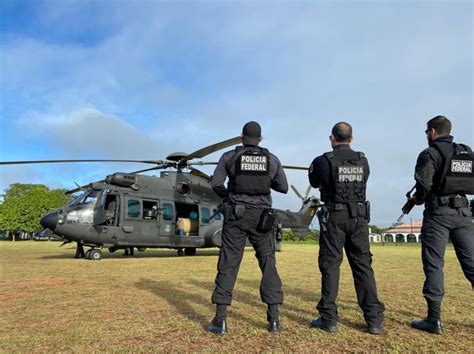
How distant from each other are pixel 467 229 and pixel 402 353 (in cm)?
157

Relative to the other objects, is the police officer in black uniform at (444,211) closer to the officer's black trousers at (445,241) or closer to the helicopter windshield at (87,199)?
the officer's black trousers at (445,241)

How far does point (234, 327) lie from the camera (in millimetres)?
3822

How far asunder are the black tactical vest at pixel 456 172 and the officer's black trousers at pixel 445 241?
20 cm

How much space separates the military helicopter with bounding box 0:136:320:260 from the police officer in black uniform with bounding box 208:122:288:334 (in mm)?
6916

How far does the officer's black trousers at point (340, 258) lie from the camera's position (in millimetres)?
3711

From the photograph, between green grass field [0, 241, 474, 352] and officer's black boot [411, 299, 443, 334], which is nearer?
green grass field [0, 241, 474, 352]

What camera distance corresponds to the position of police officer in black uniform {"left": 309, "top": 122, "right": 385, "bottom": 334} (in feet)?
12.2

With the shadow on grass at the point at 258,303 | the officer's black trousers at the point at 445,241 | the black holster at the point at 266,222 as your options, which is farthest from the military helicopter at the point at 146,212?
the officer's black trousers at the point at 445,241

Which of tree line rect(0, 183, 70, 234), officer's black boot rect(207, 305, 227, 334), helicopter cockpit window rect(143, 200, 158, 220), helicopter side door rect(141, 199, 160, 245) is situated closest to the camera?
officer's black boot rect(207, 305, 227, 334)

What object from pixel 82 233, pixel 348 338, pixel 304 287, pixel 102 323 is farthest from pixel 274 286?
pixel 82 233

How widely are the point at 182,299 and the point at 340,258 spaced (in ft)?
8.30

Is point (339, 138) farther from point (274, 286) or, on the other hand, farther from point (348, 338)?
point (348, 338)

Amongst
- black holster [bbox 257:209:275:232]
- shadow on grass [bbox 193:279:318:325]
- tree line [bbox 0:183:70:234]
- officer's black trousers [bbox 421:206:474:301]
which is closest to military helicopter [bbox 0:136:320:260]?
shadow on grass [bbox 193:279:318:325]

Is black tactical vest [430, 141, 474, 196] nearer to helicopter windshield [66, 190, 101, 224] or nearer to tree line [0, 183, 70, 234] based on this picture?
helicopter windshield [66, 190, 101, 224]
